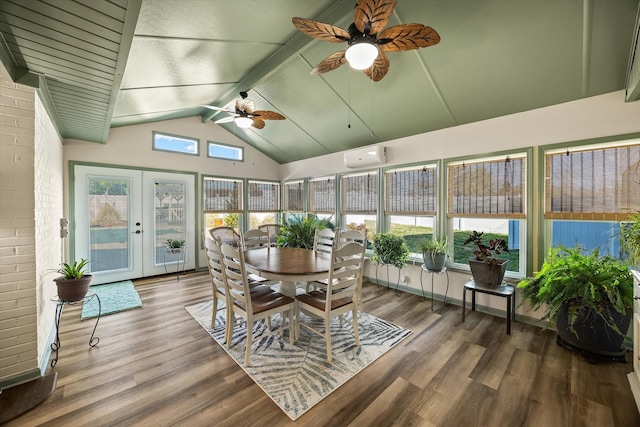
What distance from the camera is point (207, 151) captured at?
562 centimetres

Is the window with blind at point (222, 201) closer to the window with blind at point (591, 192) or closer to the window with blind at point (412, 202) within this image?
the window with blind at point (412, 202)

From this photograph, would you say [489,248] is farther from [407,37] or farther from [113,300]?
[113,300]

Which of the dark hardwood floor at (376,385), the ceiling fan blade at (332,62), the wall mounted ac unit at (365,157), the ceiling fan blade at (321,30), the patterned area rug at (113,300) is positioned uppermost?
the ceiling fan blade at (332,62)

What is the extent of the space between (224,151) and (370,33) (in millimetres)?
4750

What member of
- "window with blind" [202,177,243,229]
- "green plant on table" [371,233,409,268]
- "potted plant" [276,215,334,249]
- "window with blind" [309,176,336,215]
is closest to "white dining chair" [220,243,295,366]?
"green plant on table" [371,233,409,268]

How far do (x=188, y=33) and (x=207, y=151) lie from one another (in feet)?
11.7

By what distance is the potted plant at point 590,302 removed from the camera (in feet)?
7.39

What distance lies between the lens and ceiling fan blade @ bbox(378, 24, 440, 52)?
1748 mm

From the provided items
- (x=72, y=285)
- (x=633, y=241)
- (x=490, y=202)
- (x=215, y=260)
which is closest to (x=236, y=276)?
(x=215, y=260)

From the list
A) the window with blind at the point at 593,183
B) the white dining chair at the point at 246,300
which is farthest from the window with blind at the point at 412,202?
the white dining chair at the point at 246,300

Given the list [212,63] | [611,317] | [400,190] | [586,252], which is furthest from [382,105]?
[611,317]

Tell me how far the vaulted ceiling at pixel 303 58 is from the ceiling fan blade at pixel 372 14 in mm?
714

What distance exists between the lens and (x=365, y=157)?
15.0ft

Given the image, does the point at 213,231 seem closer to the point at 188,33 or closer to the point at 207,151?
the point at 207,151
